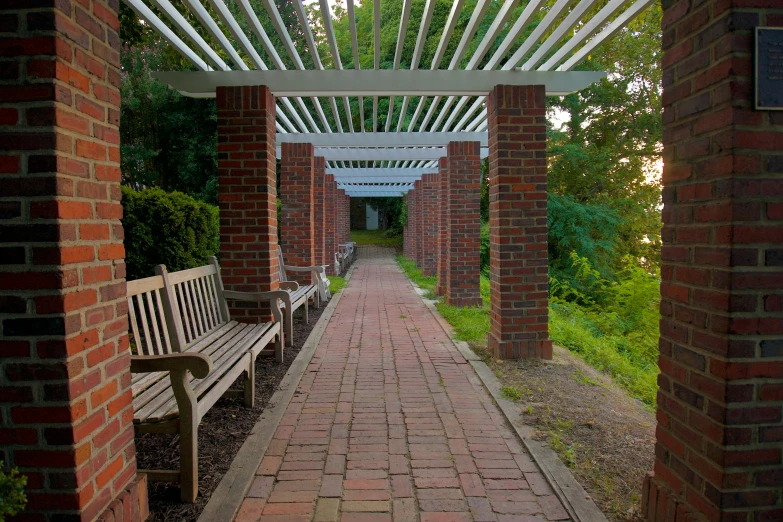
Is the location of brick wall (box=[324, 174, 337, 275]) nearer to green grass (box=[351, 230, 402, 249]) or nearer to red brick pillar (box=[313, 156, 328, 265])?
red brick pillar (box=[313, 156, 328, 265])

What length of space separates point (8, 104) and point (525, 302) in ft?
15.4

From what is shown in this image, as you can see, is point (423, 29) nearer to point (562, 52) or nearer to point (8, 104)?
point (562, 52)

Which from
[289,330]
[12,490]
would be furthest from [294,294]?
[12,490]

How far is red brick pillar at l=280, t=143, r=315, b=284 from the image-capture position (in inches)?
380

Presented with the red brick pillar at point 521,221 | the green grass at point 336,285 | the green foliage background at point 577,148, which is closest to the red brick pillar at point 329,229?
the green grass at point 336,285

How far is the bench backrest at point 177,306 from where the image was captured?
11.2 feet

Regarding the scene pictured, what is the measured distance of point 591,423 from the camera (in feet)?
12.1

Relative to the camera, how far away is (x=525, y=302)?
18.3 feet

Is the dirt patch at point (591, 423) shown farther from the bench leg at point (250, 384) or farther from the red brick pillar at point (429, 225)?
the red brick pillar at point (429, 225)

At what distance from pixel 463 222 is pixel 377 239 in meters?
27.2

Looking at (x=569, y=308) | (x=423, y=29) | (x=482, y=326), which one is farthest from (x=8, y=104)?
(x=569, y=308)

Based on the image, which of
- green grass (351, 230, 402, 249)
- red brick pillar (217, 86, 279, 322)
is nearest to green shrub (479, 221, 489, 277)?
red brick pillar (217, 86, 279, 322)

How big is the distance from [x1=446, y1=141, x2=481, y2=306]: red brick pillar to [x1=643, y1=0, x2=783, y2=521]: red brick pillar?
679 centimetres

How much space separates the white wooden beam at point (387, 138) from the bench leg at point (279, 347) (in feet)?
14.3
